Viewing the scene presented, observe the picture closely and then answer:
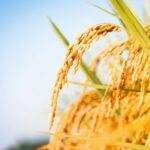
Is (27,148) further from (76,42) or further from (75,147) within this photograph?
(76,42)

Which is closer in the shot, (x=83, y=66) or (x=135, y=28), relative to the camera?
(x=135, y=28)

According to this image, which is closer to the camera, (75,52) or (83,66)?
(75,52)

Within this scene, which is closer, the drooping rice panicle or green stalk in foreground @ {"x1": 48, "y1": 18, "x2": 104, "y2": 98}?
the drooping rice panicle

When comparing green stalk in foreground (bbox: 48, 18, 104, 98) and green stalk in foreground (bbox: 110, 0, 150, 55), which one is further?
green stalk in foreground (bbox: 48, 18, 104, 98)

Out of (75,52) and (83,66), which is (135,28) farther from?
(83,66)

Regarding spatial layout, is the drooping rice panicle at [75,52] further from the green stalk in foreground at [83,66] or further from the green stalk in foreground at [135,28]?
the green stalk in foreground at [83,66]

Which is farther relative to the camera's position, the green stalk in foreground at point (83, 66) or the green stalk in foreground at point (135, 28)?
the green stalk in foreground at point (83, 66)

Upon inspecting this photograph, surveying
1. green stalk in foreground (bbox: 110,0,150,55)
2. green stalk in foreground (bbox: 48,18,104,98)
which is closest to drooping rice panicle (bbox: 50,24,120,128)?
green stalk in foreground (bbox: 110,0,150,55)

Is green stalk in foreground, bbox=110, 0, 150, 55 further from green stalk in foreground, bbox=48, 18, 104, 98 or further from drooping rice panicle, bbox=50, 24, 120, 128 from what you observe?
green stalk in foreground, bbox=48, 18, 104, 98

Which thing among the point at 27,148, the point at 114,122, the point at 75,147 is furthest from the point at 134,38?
the point at 27,148

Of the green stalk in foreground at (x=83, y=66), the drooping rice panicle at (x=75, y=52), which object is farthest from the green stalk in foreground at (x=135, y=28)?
the green stalk in foreground at (x=83, y=66)

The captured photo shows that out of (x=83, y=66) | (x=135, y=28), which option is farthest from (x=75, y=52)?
(x=83, y=66)
